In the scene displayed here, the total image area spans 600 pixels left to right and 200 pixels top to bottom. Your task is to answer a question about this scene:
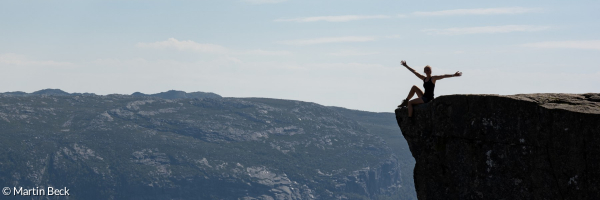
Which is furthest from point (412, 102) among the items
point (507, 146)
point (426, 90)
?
point (507, 146)

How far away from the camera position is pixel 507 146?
2111cm

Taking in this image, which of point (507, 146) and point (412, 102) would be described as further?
point (412, 102)

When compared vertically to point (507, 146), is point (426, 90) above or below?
above

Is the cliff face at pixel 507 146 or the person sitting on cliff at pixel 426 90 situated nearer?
the cliff face at pixel 507 146

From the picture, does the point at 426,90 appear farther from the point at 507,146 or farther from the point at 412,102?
the point at 507,146

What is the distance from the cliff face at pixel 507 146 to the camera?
19.7m

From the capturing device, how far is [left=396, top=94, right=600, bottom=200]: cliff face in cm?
1973

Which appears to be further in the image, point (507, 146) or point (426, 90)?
point (426, 90)

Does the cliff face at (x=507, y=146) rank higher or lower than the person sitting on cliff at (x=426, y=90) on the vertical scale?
lower

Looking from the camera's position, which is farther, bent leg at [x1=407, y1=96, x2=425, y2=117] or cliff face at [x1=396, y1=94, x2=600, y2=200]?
bent leg at [x1=407, y1=96, x2=425, y2=117]

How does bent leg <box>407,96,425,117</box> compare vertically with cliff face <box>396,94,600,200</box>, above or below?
above

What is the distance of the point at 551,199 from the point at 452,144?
143 inches

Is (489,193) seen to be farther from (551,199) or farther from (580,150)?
(580,150)

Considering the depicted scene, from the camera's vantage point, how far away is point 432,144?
23.5m
